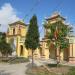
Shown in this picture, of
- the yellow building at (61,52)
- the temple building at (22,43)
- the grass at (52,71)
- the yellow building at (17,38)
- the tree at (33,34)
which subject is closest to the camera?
the grass at (52,71)

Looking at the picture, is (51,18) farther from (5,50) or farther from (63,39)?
(63,39)

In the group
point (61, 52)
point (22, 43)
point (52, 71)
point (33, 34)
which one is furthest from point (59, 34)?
point (22, 43)

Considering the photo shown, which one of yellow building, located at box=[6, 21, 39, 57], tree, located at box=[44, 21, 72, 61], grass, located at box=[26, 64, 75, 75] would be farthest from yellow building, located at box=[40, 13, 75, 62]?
grass, located at box=[26, 64, 75, 75]

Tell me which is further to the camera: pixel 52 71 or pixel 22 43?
pixel 22 43

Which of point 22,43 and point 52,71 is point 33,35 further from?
point 22,43

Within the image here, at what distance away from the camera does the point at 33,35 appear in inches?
1212

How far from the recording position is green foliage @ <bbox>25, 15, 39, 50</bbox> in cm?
3025

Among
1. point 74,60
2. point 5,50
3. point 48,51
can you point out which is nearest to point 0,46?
point 5,50

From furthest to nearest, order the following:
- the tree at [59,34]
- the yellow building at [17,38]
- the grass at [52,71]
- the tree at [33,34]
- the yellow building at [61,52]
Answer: the yellow building at [17,38], the yellow building at [61,52], the tree at [33,34], the tree at [59,34], the grass at [52,71]

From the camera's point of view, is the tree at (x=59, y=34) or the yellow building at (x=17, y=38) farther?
the yellow building at (x=17, y=38)

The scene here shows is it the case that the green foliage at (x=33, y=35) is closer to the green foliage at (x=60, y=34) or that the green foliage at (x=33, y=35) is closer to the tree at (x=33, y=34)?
the tree at (x=33, y=34)

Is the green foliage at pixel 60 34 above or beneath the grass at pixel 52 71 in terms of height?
above

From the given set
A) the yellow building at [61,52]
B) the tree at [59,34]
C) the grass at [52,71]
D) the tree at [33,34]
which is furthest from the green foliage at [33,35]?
the grass at [52,71]

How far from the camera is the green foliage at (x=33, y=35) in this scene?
99.2 ft
